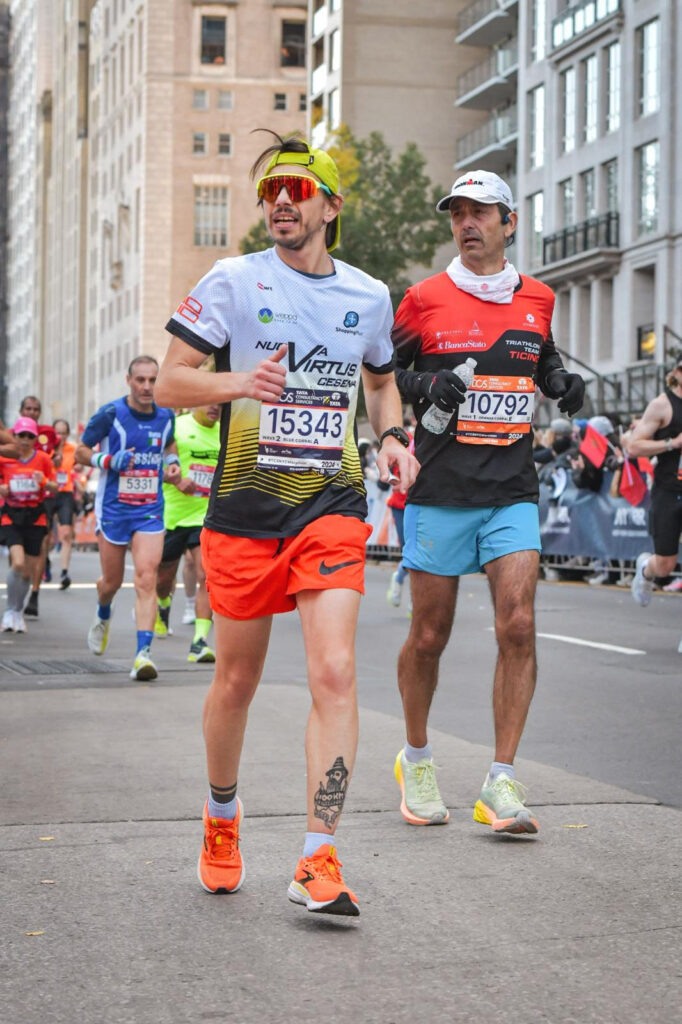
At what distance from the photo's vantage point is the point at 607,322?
49094mm

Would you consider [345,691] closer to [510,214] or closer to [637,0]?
[510,214]

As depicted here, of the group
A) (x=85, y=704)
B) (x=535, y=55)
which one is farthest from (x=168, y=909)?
(x=535, y=55)

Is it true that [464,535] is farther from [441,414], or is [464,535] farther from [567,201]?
[567,201]

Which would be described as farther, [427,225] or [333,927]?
[427,225]

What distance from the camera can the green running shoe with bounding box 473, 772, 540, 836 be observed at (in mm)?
5707

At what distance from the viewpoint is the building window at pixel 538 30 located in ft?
173

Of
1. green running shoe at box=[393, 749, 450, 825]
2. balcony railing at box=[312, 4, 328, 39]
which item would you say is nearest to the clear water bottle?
green running shoe at box=[393, 749, 450, 825]

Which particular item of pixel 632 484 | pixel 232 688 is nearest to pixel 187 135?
pixel 632 484

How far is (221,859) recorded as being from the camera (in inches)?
196

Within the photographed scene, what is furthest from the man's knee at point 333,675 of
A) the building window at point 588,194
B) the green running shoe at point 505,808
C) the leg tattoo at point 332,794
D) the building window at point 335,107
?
the building window at point 335,107

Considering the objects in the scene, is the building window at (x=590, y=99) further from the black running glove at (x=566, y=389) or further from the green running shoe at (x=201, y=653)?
the black running glove at (x=566, y=389)

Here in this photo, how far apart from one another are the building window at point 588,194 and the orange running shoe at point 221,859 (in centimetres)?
4490

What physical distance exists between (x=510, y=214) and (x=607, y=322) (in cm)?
4337

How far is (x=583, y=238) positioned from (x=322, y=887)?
45.8 meters
